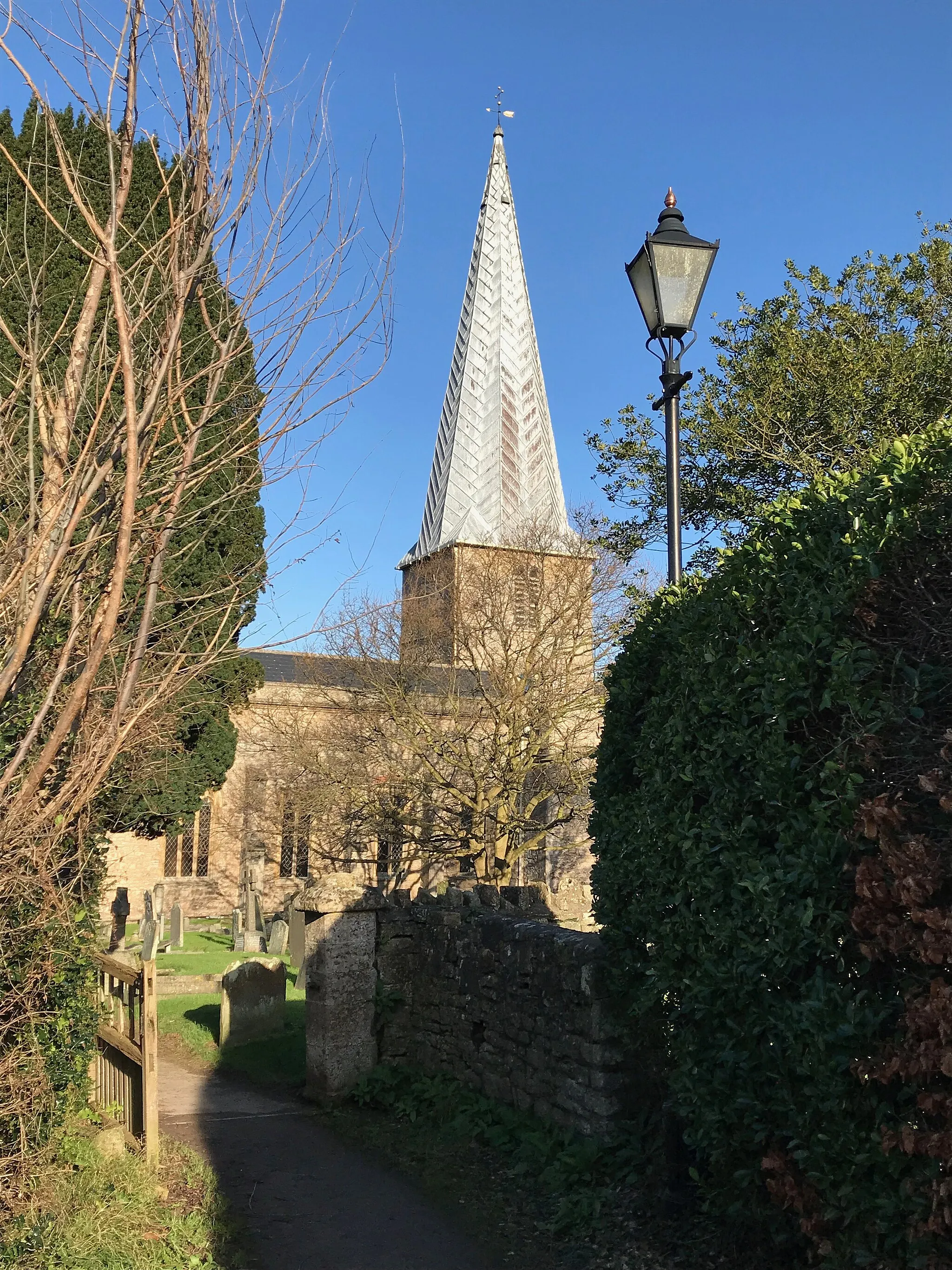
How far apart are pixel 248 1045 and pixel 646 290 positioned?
875 centimetres

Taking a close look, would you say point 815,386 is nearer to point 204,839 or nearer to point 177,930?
point 177,930

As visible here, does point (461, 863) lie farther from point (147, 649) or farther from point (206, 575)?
point (147, 649)

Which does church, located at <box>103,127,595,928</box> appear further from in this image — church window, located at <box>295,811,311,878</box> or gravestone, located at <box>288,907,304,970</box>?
gravestone, located at <box>288,907,304,970</box>

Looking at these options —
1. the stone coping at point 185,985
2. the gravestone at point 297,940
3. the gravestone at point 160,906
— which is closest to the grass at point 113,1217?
the stone coping at point 185,985

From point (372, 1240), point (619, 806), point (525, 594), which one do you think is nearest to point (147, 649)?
point (619, 806)

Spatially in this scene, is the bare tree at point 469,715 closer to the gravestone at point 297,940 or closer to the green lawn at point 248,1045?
the gravestone at point 297,940

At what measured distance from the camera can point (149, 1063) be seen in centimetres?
666

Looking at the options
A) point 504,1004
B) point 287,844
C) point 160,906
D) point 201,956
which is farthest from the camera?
point 287,844

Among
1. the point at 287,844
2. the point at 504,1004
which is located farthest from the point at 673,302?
the point at 287,844

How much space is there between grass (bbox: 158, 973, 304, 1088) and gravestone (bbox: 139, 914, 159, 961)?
350 centimetres

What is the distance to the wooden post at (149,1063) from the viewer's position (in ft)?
21.6

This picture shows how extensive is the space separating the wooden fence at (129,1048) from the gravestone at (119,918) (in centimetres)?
969

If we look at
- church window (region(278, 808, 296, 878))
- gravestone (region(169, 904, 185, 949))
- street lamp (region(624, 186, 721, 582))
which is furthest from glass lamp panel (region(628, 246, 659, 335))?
church window (region(278, 808, 296, 878))

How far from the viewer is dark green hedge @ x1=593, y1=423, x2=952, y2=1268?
400 cm
